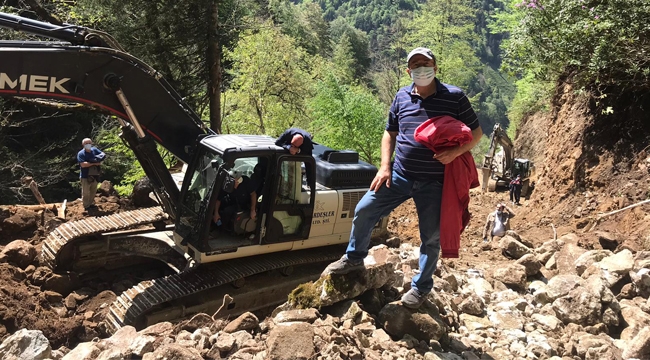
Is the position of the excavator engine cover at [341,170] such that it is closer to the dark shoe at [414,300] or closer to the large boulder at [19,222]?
the dark shoe at [414,300]

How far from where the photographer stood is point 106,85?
19.4ft

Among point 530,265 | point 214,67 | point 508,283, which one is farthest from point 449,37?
point 508,283

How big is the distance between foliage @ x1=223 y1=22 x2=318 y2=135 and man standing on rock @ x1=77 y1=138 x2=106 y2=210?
11704 millimetres

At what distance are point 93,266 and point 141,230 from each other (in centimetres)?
83

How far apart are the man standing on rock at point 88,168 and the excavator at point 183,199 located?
1.73m

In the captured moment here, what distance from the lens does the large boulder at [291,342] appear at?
3.19 m

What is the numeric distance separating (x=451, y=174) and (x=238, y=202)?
3.21m

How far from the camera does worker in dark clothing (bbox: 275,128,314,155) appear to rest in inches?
237

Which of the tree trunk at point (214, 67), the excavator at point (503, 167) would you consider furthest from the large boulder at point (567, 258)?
the excavator at point (503, 167)

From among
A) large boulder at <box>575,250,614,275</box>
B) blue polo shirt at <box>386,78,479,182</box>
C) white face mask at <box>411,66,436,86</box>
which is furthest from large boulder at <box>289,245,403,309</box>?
large boulder at <box>575,250,614,275</box>

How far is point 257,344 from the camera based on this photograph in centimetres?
345

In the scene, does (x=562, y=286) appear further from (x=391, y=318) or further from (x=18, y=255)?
(x=18, y=255)

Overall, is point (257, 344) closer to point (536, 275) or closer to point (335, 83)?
point (536, 275)

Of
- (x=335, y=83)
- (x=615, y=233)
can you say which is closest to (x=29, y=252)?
(x=615, y=233)
